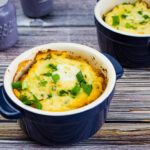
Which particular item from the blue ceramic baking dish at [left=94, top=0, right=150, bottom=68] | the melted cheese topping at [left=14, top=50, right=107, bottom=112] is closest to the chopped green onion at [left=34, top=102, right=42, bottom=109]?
the melted cheese topping at [left=14, top=50, right=107, bottom=112]

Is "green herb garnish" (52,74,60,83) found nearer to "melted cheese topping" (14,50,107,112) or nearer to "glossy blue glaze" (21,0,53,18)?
"melted cheese topping" (14,50,107,112)

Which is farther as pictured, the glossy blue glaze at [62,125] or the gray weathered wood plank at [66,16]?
the gray weathered wood plank at [66,16]

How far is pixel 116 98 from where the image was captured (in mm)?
842

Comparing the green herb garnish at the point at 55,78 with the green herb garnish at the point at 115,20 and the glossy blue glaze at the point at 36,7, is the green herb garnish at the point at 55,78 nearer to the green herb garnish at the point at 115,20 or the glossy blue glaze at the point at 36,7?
the green herb garnish at the point at 115,20

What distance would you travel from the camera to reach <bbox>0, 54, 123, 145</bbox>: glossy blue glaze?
2.17 ft

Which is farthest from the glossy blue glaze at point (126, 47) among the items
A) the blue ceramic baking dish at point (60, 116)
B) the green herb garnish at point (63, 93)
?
the green herb garnish at point (63, 93)

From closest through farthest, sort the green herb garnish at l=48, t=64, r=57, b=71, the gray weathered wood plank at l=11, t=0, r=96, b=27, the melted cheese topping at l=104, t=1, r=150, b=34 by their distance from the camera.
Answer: the green herb garnish at l=48, t=64, r=57, b=71
the melted cheese topping at l=104, t=1, r=150, b=34
the gray weathered wood plank at l=11, t=0, r=96, b=27

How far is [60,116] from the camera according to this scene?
0.65 metres

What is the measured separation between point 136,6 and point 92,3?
0.66 ft

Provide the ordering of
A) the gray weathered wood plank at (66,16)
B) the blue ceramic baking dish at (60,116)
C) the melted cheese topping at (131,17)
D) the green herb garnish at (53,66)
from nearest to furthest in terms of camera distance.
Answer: the blue ceramic baking dish at (60,116)
the green herb garnish at (53,66)
the melted cheese topping at (131,17)
the gray weathered wood plank at (66,16)

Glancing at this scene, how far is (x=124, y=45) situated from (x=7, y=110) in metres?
0.31

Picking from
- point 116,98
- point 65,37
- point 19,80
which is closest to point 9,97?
point 19,80

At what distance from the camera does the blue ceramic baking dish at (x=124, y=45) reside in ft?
2.79

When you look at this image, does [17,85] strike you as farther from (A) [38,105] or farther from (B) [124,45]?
(B) [124,45]
